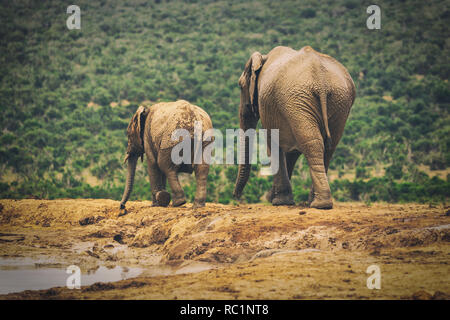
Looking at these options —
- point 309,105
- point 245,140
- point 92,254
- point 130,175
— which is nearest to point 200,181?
point 245,140

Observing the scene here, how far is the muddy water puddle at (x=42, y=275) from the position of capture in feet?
27.2

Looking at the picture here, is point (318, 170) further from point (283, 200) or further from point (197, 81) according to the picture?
point (197, 81)

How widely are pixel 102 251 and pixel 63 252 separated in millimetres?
637

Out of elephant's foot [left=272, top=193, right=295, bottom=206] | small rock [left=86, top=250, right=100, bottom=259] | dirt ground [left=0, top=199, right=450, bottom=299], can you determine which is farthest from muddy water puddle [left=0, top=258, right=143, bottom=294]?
elephant's foot [left=272, top=193, right=295, bottom=206]

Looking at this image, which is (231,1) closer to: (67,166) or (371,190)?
(67,166)

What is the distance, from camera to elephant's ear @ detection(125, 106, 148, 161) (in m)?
12.5

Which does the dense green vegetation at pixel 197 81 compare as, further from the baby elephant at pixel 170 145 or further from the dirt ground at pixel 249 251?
the dirt ground at pixel 249 251

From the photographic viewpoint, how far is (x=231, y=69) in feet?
114

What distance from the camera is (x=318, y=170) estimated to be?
9594 mm

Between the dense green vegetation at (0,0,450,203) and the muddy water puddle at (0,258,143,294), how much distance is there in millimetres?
8766

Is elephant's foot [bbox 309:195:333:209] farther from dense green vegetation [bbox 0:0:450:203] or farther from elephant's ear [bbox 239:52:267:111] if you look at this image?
dense green vegetation [bbox 0:0:450:203]

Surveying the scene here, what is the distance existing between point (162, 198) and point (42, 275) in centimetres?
336

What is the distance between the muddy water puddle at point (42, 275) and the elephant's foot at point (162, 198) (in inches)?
108

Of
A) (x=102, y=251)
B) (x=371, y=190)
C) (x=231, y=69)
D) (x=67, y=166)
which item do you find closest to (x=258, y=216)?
(x=102, y=251)
